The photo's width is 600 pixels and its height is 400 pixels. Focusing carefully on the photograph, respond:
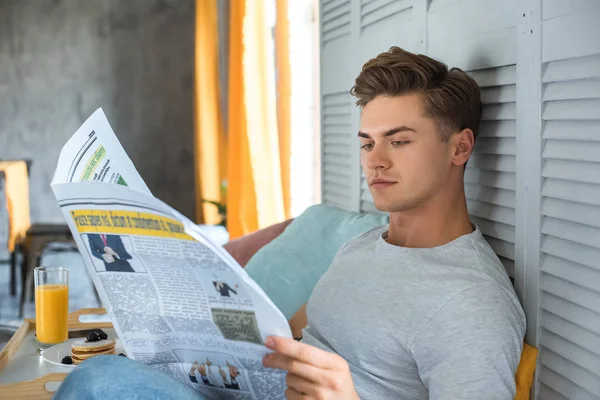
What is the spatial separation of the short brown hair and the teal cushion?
0.53 m

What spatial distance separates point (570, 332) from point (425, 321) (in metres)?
0.21

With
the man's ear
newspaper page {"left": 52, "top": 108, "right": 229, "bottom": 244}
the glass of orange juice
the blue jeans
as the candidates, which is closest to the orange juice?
the glass of orange juice

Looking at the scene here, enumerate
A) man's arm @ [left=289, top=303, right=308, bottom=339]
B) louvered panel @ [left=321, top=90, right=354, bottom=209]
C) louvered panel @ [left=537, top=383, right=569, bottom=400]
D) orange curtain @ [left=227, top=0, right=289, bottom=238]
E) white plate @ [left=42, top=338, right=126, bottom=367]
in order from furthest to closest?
orange curtain @ [left=227, top=0, right=289, bottom=238] → louvered panel @ [left=321, top=90, right=354, bottom=209] → man's arm @ [left=289, top=303, right=308, bottom=339] → white plate @ [left=42, top=338, right=126, bottom=367] → louvered panel @ [left=537, top=383, right=569, bottom=400]

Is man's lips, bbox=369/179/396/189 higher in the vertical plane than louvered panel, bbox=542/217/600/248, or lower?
higher

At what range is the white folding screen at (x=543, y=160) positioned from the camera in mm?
1030

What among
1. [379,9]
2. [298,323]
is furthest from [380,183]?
[379,9]

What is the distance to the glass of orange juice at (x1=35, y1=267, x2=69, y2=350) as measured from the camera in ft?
5.01

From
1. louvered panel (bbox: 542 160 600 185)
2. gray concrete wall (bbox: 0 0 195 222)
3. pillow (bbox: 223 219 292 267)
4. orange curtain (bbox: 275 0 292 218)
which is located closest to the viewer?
louvered panel (bbox: 542 160 600 185)

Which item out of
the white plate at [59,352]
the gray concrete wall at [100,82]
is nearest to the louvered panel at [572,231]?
the white plate at [59,352]

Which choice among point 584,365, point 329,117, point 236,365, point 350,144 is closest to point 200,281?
point 236,365

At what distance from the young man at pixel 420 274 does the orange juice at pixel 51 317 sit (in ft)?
1.70

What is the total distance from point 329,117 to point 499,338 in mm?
1523

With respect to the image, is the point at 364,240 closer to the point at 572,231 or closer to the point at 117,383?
the point at 572,231

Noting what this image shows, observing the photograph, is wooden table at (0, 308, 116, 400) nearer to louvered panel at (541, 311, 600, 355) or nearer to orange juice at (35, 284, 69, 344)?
orange juice at (35, 284, 69, 344)
